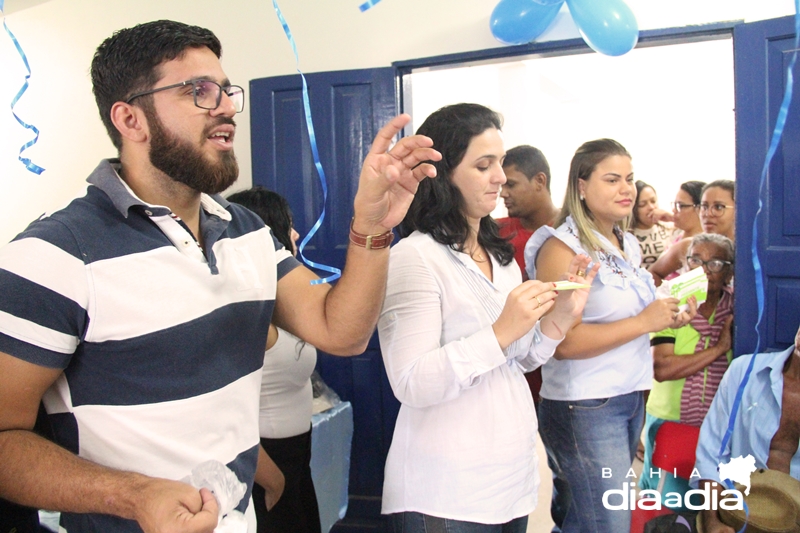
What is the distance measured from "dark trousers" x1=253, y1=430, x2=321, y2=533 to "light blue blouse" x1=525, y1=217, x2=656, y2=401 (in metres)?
0.83

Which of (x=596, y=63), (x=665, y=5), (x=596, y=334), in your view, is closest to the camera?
Result: (x=596, y=334)

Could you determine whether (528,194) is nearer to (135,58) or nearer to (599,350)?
(599,350)

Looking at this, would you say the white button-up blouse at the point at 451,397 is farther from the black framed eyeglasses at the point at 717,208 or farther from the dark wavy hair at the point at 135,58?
the black framed eyeglasses at the point at 717,208

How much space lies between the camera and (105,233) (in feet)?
3.34

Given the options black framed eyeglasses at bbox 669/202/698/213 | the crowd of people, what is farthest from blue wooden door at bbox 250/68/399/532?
black framed eyeglasses at bbox 669/202/698/213

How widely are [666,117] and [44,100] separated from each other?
7371 mm

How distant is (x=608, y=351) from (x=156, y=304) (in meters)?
1.48

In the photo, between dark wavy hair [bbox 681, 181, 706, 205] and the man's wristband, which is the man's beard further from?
dark wavy hair [bbox 681, 181, 706, 205]

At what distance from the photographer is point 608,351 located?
79.4 inches

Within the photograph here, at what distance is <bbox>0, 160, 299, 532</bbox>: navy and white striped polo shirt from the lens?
942 millimetres

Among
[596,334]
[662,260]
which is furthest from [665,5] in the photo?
[596,334]

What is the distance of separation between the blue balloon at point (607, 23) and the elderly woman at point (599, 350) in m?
0.65

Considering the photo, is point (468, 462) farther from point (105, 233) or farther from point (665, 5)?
point (665, 5)

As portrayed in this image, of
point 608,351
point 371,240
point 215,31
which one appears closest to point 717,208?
point 608,351
